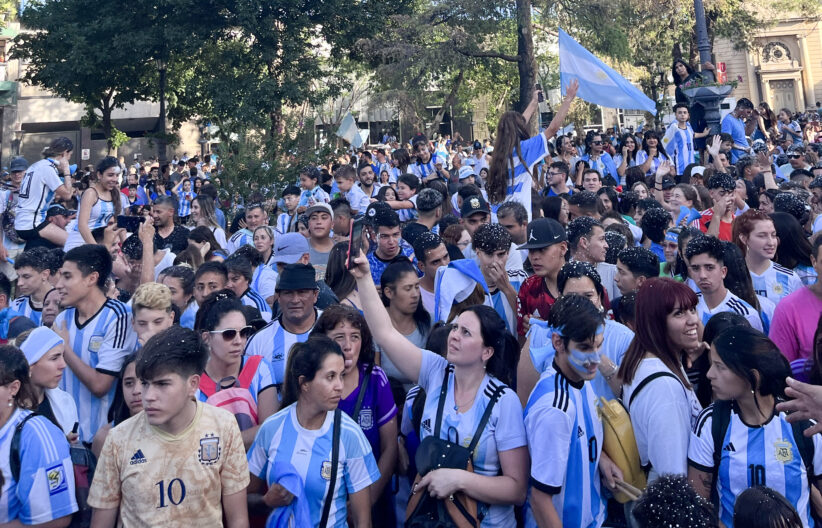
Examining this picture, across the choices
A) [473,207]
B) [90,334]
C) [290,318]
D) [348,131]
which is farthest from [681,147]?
[90,334]

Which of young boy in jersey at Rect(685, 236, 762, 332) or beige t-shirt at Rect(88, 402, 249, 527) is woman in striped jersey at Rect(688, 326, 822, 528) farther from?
beige t-shirt at Rect(88, 402, 249, 527)

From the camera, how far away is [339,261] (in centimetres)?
614

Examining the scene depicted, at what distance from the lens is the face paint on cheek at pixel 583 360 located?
362 cm

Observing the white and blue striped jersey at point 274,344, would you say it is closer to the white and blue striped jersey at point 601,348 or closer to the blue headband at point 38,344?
the blue headband at point 38,344

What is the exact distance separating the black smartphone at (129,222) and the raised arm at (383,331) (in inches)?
187

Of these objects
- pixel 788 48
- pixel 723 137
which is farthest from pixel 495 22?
pixel 788 48

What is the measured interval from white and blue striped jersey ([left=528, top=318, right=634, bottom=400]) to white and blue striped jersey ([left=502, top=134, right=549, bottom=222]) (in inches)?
148

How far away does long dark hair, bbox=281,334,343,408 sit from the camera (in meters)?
3.79

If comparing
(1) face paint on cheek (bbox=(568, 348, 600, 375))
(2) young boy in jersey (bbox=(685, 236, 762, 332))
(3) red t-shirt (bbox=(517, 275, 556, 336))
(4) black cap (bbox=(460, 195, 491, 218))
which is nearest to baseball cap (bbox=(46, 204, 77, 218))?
(4) black cap (bbox=(460, 195, 491, 218))

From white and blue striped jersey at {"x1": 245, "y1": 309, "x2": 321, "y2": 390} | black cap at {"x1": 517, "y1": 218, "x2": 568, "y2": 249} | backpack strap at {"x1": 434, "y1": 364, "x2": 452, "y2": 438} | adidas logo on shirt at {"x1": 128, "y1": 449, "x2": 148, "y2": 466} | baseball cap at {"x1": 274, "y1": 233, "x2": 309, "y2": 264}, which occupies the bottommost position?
adidas logo on shirt at {"x1": 128, "y1": 449, "x2": 148, "y2": 466}

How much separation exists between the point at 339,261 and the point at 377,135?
3924 centimetres

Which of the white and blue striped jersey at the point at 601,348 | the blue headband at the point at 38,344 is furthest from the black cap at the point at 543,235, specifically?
the blue headband at the point at 38,344

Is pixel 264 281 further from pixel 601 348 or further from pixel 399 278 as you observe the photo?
pixel 601 348

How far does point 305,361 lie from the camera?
150 inches
